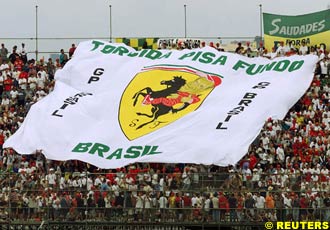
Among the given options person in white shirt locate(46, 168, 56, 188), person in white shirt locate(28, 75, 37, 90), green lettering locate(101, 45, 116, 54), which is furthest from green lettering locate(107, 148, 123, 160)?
person in white shirt locate(28, 75, 37, 90)

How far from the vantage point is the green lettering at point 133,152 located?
3140 cm

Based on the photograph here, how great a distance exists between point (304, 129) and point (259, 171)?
4.25m

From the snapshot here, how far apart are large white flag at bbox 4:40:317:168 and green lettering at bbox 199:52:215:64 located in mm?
38

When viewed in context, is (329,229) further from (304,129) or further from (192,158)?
(304,129)

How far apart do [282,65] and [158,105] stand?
3853 millimetres

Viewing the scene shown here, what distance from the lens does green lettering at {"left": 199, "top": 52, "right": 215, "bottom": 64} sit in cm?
3588

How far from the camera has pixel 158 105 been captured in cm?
3378

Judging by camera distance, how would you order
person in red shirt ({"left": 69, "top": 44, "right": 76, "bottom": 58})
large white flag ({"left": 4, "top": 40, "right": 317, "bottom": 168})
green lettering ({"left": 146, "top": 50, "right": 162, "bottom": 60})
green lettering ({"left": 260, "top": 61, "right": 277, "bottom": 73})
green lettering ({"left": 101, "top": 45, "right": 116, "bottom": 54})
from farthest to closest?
1. person in red shirt ({"left": 69, "top": 44, "right": 76, "bottom": 58})
2. green lettering ({"left": 101, "top": 45, "right": 116, "bottom": 54})
3. green lettering ({"left": 146, "top": 50, "right": 162, "bottom": 60})
4. green lettering ({"left": 260, "top": 61, "right": 277, "bottom": 73})
5. large white flag ({"left": 4, "top": 40, "right": 317, "bottom": 168})

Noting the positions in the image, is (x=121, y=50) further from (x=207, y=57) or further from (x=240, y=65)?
(x=240, y=65)

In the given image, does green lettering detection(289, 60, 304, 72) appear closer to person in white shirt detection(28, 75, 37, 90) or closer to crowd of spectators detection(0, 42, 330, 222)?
crowd of spectators detection(0, 42, 330, 222)

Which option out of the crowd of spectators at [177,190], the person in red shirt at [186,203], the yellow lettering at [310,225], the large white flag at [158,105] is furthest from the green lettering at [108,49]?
the yellow lettering at [310,225]

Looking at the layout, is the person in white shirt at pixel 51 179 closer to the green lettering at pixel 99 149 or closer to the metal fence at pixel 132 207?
the metal fence at pixel 132 207

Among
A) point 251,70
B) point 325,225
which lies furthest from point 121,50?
point 325,225

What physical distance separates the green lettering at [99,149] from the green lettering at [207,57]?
5.28 metres
